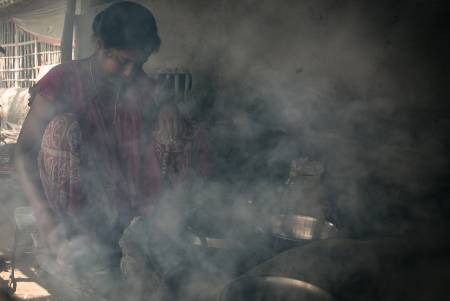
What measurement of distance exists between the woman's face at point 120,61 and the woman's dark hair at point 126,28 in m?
0.04

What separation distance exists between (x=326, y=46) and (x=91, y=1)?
155 inches

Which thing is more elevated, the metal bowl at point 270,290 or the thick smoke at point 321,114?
the thick smoke at point 321,114

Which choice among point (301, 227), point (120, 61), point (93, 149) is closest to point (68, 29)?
point (120, 61)

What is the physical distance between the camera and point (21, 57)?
11.8 metres

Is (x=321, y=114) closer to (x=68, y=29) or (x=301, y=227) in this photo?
(x=301, y=227)

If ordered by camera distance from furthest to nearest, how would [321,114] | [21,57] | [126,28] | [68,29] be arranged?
[21,57] < [68,29] < [321,114] < [126,28]

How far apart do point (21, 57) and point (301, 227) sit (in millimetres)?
12039

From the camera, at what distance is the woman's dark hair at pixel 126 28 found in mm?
2533

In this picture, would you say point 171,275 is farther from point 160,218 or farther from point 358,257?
point 358,257

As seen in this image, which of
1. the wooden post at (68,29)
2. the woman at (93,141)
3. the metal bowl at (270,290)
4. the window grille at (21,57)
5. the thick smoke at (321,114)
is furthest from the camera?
the window grille at (21,57)

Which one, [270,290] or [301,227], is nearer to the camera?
[270,290]

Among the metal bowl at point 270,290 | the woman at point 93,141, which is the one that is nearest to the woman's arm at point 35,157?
the woman at point 93,141

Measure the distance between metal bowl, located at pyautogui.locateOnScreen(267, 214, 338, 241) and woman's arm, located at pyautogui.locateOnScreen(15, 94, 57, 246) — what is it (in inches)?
60.1

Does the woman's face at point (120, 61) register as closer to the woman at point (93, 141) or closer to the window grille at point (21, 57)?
the woman at point (93, 141)
